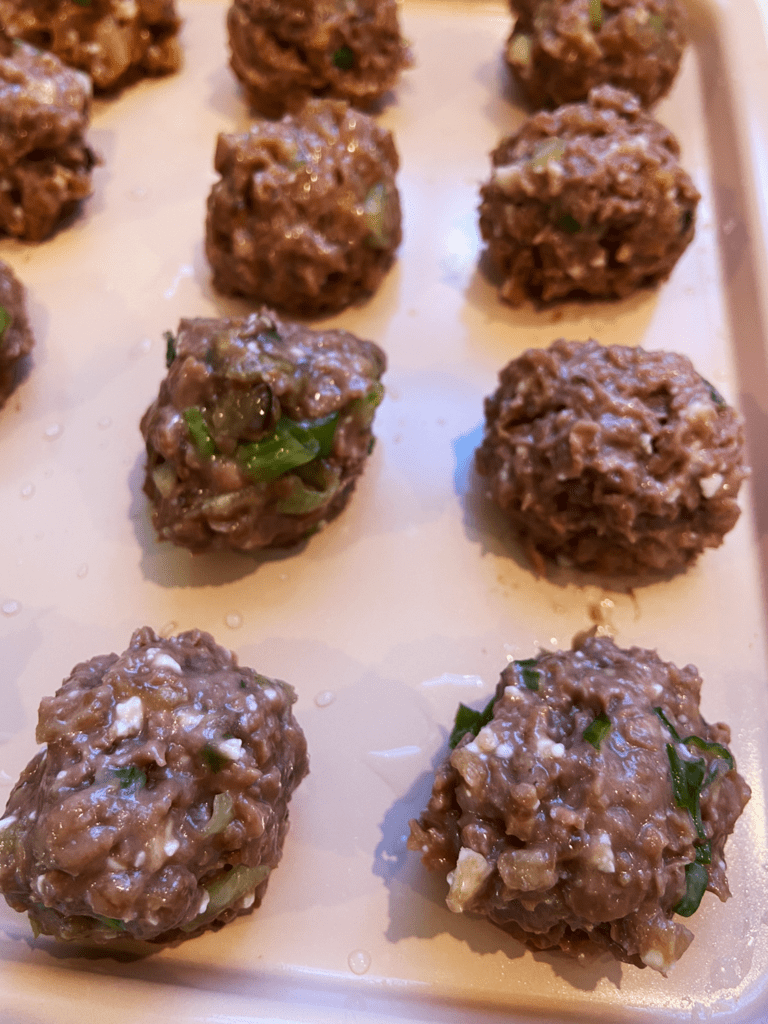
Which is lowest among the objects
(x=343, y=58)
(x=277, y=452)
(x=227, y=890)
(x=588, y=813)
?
(x=227, y=890)

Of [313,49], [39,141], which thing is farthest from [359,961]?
[313,49]

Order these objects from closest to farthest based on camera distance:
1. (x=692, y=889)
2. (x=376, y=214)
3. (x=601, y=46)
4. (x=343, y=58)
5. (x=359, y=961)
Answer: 1. (x=692, y=889)
2. (x=359, y=961)
3. (x=376, y=214)
4. (x=601, y=46)
5. (x=343, y=58)

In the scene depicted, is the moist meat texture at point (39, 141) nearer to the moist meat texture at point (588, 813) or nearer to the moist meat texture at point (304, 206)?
the moist meat texture at point (304, 206)

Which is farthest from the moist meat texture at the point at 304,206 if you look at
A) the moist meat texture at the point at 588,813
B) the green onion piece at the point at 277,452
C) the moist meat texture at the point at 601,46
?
the moist meat texture at the point at 588,813

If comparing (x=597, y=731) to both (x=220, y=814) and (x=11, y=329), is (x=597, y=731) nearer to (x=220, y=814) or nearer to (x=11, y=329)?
(x=220, y=814)

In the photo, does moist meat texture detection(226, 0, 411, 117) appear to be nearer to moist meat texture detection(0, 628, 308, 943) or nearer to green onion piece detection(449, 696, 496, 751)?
moist meat texture detection(0, 628, 308, 943)

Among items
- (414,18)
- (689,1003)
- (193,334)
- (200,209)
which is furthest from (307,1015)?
(414,18)

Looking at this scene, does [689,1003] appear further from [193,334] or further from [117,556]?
[193,334]

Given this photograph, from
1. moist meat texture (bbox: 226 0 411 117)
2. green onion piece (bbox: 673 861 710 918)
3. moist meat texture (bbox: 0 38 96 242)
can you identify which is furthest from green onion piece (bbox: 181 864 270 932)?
moist meat texture (bbox: 226 0 411 117)

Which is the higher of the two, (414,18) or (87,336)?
(414,18)
